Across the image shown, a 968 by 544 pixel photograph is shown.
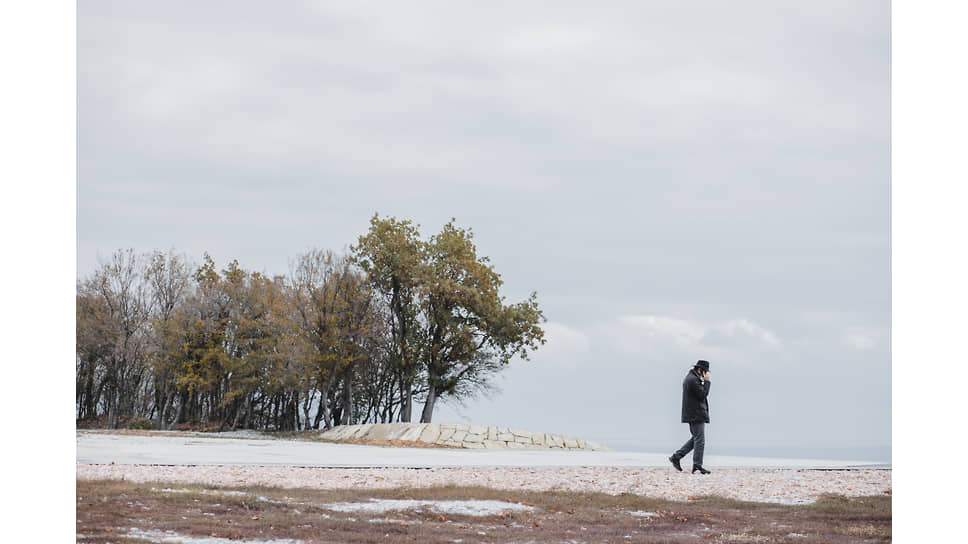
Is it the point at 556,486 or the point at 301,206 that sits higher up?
the point at 301,206

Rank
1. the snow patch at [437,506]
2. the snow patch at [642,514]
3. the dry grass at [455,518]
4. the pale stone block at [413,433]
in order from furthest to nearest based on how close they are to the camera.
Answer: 1. the pale stone block at [413,433]
2. the snow patch at [642,514]
3. the snow patch at [437,506]
4. the dry grass at [455,518]

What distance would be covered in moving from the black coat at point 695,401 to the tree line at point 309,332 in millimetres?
12644

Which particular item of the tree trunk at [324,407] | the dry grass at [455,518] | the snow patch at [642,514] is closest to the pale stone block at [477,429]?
the tree trunk at [324,407]

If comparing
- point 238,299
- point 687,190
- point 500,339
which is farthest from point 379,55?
point 238,299

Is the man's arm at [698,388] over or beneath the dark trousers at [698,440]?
over

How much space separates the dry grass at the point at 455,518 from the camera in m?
5.59

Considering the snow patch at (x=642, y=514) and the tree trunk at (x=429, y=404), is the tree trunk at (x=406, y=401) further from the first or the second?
the snow patch at (x=642, y=514)

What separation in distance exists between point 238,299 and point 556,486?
1827cm

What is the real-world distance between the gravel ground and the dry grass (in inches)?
18.5

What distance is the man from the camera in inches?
363

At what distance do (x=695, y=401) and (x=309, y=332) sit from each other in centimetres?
1399
